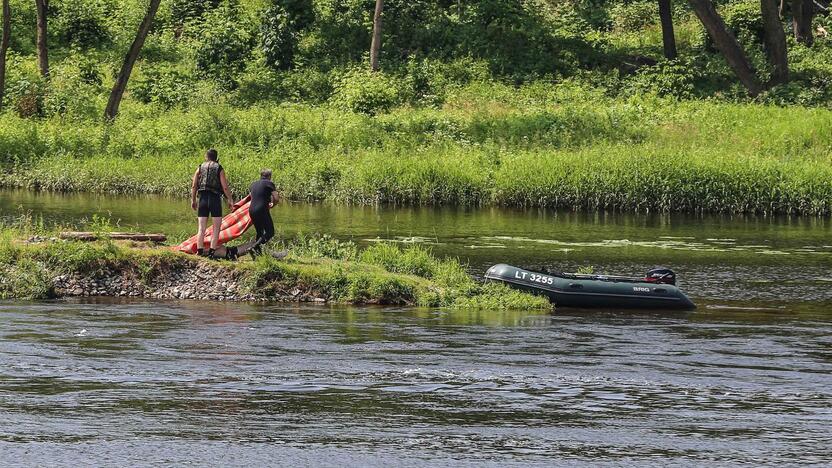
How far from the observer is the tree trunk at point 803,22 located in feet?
186

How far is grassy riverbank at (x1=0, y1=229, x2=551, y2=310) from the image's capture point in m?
22.9

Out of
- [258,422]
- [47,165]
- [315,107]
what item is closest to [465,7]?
[315,107]

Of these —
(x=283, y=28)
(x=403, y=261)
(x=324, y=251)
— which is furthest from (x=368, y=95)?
(x=403, y=261)

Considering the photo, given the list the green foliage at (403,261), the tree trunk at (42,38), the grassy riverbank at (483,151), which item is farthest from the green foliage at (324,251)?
the tree trunk at (42,38)

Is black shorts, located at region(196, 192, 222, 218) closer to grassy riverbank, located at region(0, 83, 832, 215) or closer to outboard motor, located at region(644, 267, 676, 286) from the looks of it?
outboard motor, located at region(644, 267, 676, 286)

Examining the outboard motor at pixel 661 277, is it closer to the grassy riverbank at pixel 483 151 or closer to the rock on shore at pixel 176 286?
the rock on shore at pixel 176 286

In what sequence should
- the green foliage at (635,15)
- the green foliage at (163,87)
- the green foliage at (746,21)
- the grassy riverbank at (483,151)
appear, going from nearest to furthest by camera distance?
the grassy riverbank at (483,151)
the green foliage at (163,87)
the green foliage at (746,21)
the green foliage at (635,15)

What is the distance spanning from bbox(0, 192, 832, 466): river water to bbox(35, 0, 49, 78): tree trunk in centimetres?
3235

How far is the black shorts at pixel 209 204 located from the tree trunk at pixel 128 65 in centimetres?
2777

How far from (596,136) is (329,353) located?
2822 cm

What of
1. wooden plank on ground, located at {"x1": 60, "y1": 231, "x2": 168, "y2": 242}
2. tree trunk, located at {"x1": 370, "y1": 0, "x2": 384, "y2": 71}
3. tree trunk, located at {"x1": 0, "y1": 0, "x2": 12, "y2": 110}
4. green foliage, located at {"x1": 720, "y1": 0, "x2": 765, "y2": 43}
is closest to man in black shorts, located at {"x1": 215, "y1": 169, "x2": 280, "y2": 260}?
wooden plank on ground, located at {"x1": 60, "y1": 231, "x2": 168, "y2": 242}

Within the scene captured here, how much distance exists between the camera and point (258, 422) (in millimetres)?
14508

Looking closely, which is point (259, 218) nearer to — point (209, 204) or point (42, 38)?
point (209, 204)

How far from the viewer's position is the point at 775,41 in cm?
4978
